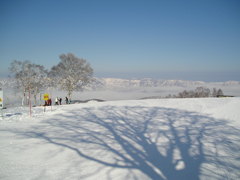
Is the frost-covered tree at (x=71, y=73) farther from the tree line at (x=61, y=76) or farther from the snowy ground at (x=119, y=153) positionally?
the snowy ground at (x=119, y=153)

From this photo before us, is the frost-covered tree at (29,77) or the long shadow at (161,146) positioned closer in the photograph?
the long shadow at (161,146)

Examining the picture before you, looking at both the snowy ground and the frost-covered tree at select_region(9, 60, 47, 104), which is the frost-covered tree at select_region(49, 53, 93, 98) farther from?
the snowy ground

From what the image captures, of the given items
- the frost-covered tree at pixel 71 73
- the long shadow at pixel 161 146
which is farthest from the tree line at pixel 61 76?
the long shadow at pixel 161 146

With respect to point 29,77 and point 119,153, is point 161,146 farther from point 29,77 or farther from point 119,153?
point 29,77

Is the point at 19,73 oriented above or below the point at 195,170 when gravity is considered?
above

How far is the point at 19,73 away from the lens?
30.1m

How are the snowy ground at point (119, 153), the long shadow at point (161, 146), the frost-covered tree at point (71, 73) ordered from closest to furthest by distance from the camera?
the snowy ground at point (119, 153) < the long shadow at point (161, 146) < the frost-covered tree at point (71, 73)

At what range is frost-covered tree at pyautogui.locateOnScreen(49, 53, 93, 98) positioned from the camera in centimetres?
3002

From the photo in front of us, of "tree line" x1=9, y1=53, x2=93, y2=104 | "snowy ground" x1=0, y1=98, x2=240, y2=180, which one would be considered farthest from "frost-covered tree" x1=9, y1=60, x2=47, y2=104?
"snowy ground" x1=0, y1=98, x2=240, y2=180

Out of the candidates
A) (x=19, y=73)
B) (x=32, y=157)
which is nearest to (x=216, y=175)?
(x=32, y=157)

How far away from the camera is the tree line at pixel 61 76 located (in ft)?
98.5

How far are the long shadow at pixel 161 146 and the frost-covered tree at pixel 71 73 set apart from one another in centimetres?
2075

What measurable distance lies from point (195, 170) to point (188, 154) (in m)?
1.23

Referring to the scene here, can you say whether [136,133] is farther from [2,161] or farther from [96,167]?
[2,161]
